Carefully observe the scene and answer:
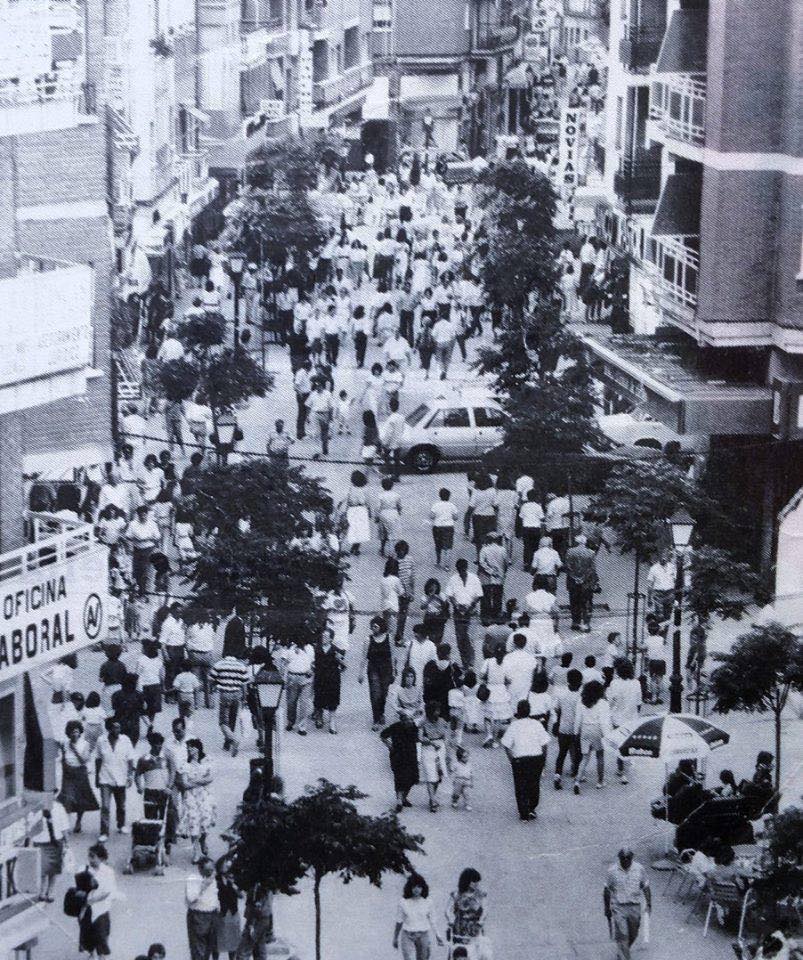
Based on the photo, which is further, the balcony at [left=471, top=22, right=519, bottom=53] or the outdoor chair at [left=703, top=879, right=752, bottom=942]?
the balcony at [left=471, top=22, right=519, bottom=53]

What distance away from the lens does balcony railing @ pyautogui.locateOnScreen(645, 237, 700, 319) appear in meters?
30.5

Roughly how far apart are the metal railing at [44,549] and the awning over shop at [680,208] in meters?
13.9

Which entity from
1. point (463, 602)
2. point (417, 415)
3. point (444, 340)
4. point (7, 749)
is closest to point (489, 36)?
point (444, 340)

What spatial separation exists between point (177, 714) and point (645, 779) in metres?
4.93

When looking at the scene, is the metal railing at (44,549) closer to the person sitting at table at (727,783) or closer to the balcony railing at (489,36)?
the person sitting at table at (727,783)

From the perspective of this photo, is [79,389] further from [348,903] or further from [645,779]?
[645,779]

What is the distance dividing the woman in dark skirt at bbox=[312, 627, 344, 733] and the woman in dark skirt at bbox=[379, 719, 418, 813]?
1897 mm

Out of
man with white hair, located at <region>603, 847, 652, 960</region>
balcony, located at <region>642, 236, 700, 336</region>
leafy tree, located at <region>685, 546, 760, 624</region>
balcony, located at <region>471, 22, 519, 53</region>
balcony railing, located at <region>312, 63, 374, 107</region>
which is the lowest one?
man with white hair, located at <region>603, 847, 652, 960</region>

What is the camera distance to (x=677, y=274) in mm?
31281

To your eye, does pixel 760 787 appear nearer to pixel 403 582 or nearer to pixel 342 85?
pixel 403 582

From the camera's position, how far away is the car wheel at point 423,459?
35094 millimetres

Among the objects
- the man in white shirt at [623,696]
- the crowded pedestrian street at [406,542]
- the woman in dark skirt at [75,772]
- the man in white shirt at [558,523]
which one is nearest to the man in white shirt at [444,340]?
the crowded pedestrian street at [406,542]

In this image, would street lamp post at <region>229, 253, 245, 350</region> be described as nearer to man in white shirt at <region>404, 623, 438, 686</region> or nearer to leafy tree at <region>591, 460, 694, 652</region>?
leafy tree at <region>591, 460, 694, 652</region>

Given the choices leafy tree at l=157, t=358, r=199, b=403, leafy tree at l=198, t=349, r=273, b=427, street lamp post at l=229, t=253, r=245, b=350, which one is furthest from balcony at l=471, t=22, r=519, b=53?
leafy tree at l=157, t=358, r=199, b=403
